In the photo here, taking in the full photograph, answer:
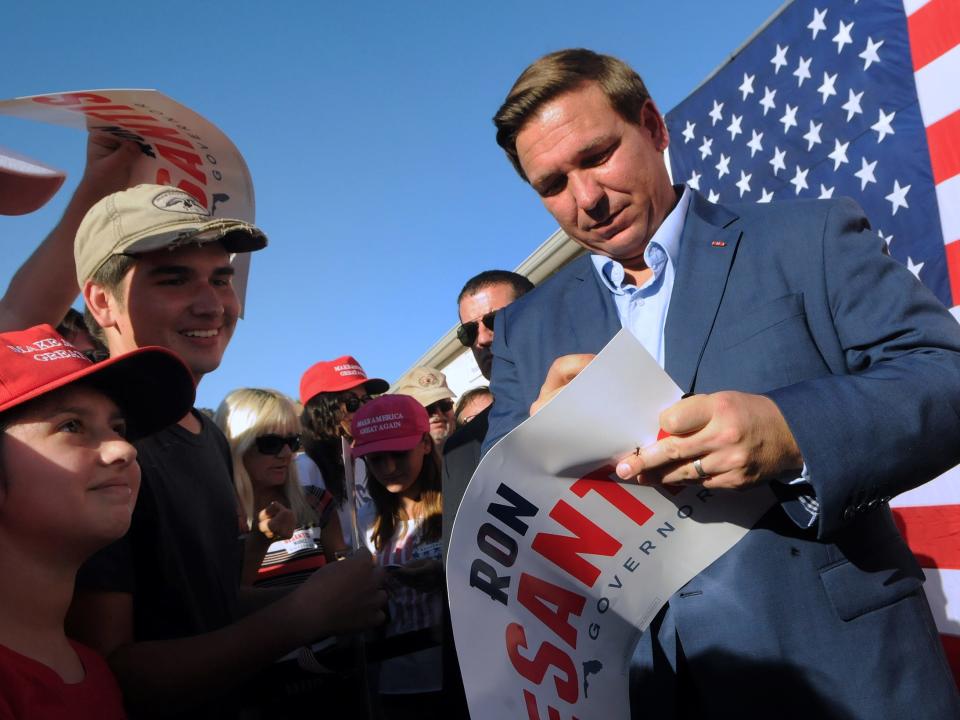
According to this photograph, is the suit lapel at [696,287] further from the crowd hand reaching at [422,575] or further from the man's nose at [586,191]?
the crowd hand reaching at [422,575]

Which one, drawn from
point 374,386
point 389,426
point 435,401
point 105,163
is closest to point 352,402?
point 374,386

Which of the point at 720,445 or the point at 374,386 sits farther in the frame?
→ the point at 374,386

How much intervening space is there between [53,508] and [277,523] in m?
1.67

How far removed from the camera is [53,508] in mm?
1341

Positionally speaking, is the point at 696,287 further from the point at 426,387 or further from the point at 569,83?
the point at 426,387

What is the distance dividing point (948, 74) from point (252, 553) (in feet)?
11.8

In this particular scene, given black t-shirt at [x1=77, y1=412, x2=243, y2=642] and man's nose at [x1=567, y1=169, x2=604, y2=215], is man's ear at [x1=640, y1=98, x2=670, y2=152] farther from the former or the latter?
black t-shirt at [x1=77, y1=412, x2=243, y2=642]

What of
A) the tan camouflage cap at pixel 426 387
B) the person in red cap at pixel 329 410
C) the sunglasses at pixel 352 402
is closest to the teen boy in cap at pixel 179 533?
the person in red cap at pixel 329 410

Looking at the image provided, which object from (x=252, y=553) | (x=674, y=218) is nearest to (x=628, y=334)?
(x=674, y=218)

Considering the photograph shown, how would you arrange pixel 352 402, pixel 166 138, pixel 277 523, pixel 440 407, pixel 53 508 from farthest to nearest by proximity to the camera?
1. pixel 440 407
2. pixel 352 402
3. pixel 277 523
4. pixel 166 138
5. pixel 53 508

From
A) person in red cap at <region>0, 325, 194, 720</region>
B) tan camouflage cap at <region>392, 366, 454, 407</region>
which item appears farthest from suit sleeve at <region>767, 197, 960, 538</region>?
tan camouflage cap at <region>392, 366, 454, 407</region>

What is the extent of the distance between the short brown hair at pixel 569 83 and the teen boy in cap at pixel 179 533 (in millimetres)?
775

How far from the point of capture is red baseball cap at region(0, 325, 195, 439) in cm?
137

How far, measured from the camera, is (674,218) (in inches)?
62.3
